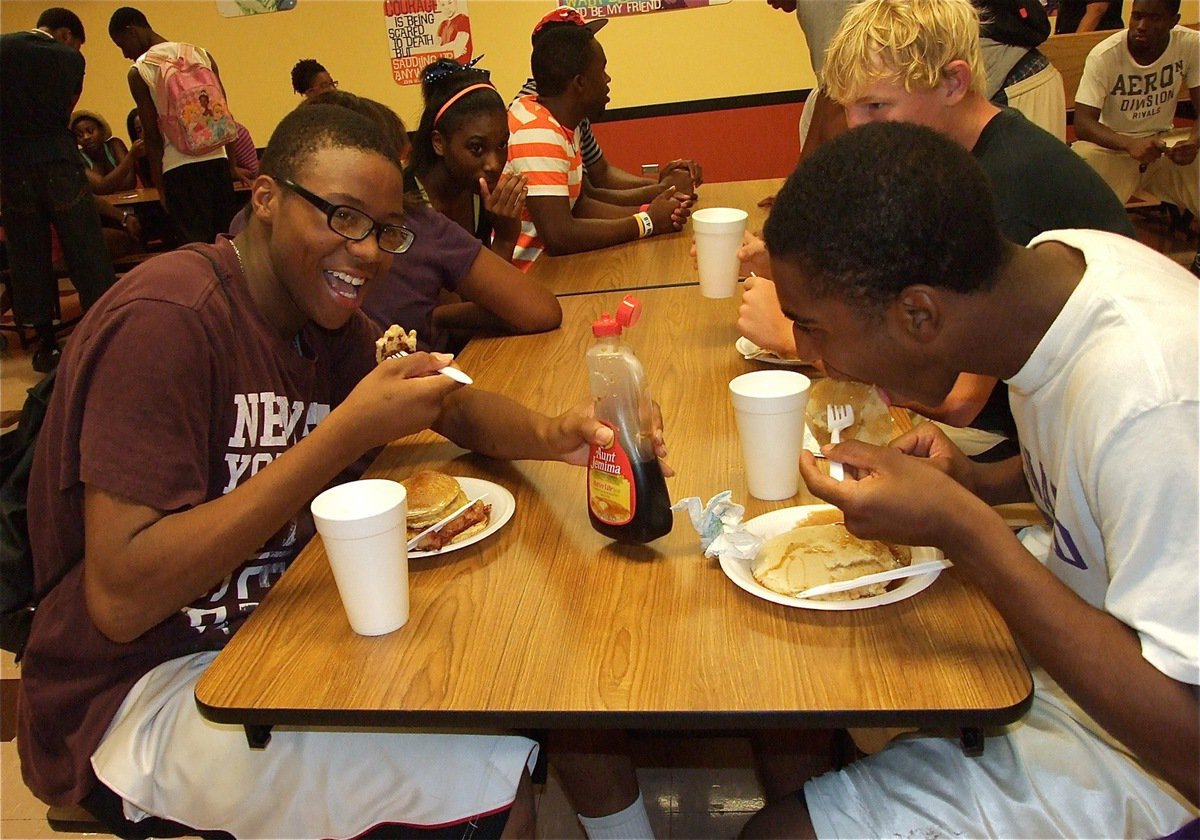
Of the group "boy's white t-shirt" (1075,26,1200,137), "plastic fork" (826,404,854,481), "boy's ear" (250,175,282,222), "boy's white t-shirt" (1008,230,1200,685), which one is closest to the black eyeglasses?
"boy's ear" (250,175,282,222)

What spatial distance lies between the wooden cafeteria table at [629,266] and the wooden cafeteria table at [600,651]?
133 centimetres

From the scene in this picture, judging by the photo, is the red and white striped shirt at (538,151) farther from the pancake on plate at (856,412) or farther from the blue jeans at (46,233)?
the blue jeans at (46,233)

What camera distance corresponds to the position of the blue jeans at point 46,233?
16.3 ft

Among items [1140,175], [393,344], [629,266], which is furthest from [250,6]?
[393,344]

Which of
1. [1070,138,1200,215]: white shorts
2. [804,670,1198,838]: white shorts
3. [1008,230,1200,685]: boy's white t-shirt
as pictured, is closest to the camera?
[1008,230,1200,685]: boy's white t-shirt

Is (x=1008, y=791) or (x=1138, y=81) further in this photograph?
(x=1138, y=81)

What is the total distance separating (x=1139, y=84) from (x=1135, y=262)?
4.61m

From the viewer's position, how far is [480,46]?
611 cm

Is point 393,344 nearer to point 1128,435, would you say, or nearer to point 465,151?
point 1128,435

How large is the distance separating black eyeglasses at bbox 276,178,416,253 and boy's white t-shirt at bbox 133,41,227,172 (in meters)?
4.52

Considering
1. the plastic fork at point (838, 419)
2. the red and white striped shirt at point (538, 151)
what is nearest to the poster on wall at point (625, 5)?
the red and white striped shirt at point (538, 151)

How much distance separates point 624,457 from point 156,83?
504 centimetres

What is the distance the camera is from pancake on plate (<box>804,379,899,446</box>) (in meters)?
1.51

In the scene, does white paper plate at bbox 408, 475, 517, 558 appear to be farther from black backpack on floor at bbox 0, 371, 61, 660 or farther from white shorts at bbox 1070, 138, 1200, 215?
white shorts at bbox 1070, 138, 1200, 215
